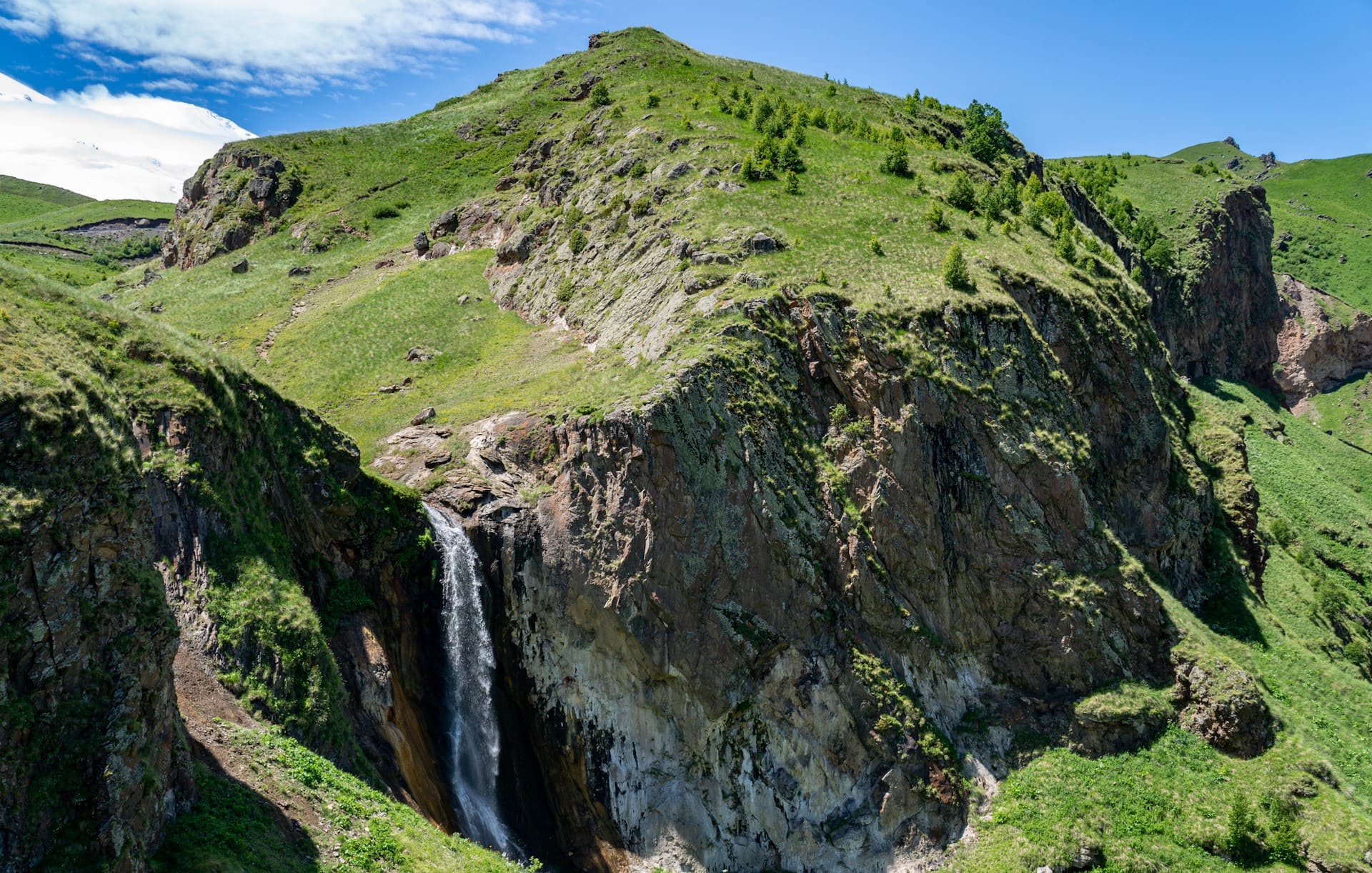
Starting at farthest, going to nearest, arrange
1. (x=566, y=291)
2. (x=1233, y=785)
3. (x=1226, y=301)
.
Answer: (x=1226, y=301)
(x=566, y=291)
(x=1233, y=785)

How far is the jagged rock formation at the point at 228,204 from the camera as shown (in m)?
79.8

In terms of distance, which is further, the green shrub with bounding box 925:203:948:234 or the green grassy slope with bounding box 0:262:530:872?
the green shrub with bounding box 925:203:948:234

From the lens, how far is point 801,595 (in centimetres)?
3734

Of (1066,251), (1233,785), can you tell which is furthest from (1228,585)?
(1066,251)

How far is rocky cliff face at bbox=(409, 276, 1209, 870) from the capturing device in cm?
3559

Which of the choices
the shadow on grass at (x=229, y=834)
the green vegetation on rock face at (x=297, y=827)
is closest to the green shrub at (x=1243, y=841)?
the green vegetation on rock face at (x=297, y=827)

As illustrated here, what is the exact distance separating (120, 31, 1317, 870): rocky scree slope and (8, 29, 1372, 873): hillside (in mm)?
189

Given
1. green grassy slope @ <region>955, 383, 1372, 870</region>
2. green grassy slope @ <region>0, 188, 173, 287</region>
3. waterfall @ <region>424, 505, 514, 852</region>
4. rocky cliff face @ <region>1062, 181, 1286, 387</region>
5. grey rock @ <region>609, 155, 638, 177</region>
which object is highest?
green grassy slope @ <region>0, 188, 173, 287</region>

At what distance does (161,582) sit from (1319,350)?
14596 cm

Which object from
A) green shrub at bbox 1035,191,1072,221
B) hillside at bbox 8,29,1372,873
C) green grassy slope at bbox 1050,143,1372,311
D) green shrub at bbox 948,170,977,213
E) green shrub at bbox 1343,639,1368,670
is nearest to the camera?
hillside at bbox 8,29,1372,873

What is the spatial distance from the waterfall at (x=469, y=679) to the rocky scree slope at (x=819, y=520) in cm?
116

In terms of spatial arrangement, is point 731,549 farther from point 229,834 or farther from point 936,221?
point 936,221

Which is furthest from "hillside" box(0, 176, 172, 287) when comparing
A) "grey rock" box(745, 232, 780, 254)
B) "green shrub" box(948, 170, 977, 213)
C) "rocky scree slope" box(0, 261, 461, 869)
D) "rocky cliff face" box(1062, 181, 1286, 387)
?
"rocky cliff face" box(1062, 181, 1286, 387)

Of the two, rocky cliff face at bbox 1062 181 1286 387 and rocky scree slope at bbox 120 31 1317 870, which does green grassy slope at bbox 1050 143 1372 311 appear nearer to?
rocky cliff face at bbox 1062 181 1286 387
